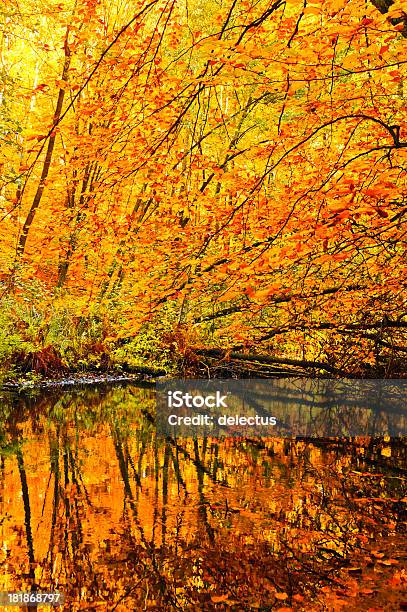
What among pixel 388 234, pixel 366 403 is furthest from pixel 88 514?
pixel 366 403

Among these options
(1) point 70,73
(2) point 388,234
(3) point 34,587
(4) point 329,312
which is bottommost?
(3) point 34,587

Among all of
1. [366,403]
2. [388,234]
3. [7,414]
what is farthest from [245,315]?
[366,403]

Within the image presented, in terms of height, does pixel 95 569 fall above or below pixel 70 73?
below

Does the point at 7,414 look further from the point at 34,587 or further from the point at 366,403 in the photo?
the point at 366,403

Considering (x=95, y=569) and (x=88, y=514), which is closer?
(x=95, y=569)

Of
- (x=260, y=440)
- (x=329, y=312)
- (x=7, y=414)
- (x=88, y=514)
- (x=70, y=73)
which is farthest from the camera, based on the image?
(x=70, y=73)

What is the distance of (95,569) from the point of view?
436 centimetres

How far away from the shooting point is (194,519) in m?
5.37

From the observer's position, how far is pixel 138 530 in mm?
5102

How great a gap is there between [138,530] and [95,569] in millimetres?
774

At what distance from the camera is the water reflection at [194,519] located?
4188 mm

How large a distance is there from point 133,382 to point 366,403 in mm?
5123

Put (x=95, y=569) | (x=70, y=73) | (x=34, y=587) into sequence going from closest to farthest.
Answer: (x=34, y=587) < (x=95, y=569) < (x=70, y=73)

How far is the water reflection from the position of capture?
419 centimetres
